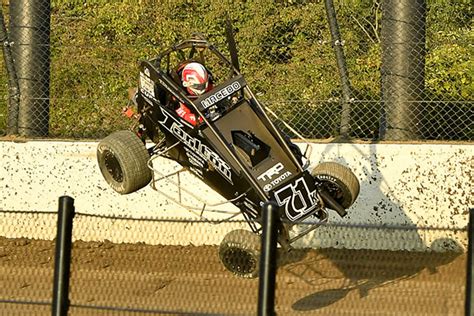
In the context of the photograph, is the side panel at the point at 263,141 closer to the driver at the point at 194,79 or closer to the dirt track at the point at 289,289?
the driver at the point at 194,79

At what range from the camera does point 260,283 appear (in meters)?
5.86

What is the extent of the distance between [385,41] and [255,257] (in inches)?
161

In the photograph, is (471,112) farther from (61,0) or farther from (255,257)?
(61,0)

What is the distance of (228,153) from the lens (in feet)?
30.4

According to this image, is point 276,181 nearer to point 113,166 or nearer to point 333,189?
point 333,189

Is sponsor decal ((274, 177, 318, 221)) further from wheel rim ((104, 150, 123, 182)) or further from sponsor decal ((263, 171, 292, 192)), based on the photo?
wheel rim ((104, 150, 123, 182))

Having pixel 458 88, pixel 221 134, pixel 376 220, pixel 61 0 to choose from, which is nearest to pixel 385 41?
→ pixel 458 88

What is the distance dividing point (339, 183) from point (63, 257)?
154 inches

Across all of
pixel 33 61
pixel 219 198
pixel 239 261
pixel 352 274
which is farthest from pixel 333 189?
pixel 33 61

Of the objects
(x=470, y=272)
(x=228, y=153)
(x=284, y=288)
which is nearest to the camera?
(x=470, y=272)

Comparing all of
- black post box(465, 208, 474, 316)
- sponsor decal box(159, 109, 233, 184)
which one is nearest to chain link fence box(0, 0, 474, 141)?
sponsor decal box(159, 109, 233, 184)

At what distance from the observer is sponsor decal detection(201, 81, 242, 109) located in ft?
30.7

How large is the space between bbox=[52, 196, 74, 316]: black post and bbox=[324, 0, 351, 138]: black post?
209 inches

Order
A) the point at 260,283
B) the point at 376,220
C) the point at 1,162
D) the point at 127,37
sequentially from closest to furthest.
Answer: the point at 260,283, the point at 376,220, the point at 1,162, the point at 127,37
